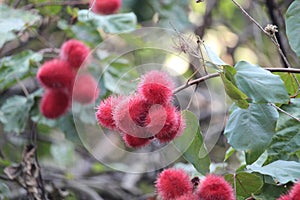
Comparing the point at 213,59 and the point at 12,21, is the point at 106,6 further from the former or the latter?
the point at 213,59

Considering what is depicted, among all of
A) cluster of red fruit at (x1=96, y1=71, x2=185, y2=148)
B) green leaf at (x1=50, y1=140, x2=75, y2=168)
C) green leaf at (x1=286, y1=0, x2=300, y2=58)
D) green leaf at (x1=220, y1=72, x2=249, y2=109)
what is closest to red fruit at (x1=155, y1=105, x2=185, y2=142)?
cluster of red fruit at (x1=96, y1=71, x2=185, y2=148)

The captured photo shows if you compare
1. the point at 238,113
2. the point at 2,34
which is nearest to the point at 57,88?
the point at 2,34

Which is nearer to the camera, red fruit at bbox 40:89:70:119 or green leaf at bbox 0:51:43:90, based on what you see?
red fruit at bbox 40:89:70:119

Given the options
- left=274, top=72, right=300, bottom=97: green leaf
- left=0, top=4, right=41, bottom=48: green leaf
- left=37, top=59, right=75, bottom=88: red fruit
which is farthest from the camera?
left=0, top=4, right=41, bottom=48: green leaf

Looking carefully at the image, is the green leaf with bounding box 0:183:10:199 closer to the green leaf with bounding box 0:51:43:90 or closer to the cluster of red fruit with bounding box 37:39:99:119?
the cluster of red fruit with bounding box 37:39:99:119

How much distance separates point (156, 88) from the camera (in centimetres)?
110

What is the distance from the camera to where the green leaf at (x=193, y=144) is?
1.20 metres

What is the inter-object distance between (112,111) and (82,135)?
27.7 inches

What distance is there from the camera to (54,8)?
7.81 feet

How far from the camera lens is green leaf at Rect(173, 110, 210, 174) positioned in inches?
47.1

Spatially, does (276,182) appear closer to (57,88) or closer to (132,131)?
(132,131)

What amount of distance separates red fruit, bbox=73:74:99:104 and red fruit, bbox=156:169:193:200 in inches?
26.5

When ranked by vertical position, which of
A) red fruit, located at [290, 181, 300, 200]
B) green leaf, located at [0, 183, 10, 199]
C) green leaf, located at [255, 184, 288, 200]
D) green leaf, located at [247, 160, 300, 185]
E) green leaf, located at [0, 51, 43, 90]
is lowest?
green leaf, located at [0, 183, 10, 199]

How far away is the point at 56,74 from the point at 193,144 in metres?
0.71
